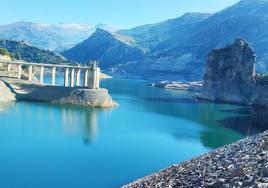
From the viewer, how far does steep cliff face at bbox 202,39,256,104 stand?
4437 inches

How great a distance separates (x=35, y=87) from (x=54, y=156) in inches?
1805

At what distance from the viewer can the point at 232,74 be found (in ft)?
377

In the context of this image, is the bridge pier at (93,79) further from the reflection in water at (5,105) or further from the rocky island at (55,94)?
the reflection in water at (5,105)

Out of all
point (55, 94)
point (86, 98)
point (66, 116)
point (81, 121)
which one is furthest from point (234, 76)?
point (81, 121)

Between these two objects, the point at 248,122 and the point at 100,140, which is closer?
the point at 100,140

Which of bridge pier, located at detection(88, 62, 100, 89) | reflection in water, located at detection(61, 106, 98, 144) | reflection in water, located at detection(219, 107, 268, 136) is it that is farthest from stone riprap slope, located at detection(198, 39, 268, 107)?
reflection in water, located at detection(61, 106, 98, 144)

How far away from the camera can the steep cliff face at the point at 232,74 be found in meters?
113

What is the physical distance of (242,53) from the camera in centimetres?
11269

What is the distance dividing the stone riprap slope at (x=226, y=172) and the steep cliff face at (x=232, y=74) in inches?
3443

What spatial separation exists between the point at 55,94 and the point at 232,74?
50.1m

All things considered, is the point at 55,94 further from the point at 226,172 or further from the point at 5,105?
the point at 226,172

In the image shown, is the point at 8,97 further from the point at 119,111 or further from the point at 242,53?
the point at 242,53

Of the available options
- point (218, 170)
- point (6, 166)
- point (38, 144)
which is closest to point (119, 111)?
point (38, 144)

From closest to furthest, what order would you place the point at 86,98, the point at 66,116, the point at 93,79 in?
the point at 66,116 < the point at 86,98 < the point at 93,79
